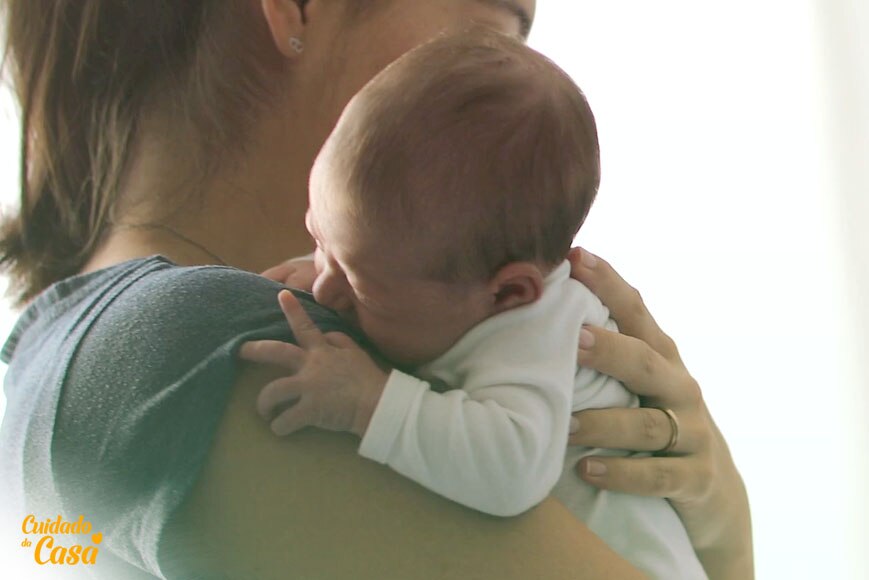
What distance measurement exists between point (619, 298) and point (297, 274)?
0.77 feet

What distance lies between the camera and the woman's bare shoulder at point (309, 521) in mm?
526

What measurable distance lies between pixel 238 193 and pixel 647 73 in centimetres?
82

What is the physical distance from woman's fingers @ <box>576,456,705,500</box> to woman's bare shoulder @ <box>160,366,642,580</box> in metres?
0.11

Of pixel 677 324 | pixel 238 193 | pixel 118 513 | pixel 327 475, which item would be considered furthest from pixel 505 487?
pixel 677 324

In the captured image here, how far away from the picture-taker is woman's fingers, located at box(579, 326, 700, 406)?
2.14ft

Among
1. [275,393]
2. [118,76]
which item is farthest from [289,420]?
[118,76]

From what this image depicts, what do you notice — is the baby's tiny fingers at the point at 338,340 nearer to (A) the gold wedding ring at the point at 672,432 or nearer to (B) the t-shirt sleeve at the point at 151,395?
(B) the t-shirt sleeve at the point at 151,395

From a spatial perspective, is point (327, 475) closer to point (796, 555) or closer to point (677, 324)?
point (677, 324)

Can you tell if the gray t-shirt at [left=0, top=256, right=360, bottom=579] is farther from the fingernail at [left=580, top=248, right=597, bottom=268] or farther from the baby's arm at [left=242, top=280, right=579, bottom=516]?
the fingernail at [left=580, top=248, right=597, bottom=268]

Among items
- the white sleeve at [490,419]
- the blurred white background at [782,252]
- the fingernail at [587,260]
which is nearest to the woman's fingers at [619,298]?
the fingernail at [587,260]

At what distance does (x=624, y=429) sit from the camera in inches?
26.3

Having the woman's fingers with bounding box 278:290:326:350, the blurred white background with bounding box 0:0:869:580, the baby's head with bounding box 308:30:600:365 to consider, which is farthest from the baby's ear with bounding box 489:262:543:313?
the blurred white background with bounding box 0:0:869:580

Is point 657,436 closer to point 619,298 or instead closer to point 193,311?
point 619,298

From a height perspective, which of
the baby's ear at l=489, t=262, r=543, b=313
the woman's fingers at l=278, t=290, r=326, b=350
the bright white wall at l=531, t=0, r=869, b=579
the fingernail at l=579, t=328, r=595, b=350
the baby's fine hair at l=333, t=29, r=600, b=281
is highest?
the baby's fine hair at l=333, t=29, r=600, b=281
